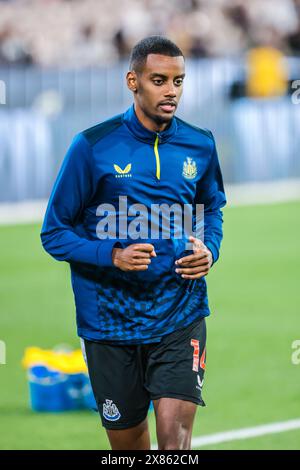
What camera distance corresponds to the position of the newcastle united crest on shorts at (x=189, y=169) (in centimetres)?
581

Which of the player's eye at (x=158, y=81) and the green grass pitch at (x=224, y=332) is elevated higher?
the player's eye at (x=158, y=81)

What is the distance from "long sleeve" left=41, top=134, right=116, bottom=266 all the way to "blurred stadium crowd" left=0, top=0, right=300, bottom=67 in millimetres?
20976

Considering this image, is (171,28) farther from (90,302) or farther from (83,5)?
(90,302)

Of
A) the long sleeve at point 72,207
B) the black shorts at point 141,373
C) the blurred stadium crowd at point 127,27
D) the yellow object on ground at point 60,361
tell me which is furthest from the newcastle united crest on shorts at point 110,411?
the blurred stadium crowd at point 127,27

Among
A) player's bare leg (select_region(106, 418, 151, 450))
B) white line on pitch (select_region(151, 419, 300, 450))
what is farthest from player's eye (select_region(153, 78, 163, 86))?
white line on pitch (select_region(151, 419, 300, 450))

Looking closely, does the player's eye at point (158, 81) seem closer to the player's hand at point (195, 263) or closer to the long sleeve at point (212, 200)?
the long sleeve at point (212, 200)

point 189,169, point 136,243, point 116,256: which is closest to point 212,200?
point 189,169

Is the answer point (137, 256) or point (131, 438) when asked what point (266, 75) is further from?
point (137, 256)

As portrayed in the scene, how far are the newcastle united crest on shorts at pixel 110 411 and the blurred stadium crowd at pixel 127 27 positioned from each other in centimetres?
2112

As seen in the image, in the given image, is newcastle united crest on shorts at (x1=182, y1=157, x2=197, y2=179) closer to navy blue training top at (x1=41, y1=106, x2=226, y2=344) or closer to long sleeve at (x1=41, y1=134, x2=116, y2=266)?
navy blue training top at (x1=41, y1=106, x2=226, y2=344)

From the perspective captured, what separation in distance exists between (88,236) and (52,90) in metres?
19.2

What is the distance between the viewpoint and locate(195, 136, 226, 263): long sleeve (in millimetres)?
5969

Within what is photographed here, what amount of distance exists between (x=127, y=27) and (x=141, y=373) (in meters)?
23.6

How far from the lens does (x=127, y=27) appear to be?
28.6 metres
